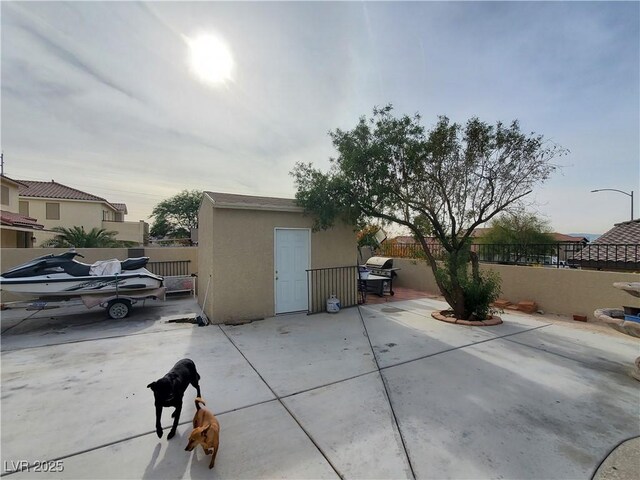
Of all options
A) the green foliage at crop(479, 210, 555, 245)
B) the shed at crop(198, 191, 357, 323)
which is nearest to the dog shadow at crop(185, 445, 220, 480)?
the shed at crop(198, 191, 357, 323)

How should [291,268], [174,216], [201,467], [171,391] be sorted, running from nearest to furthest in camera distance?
[201,467]
[171,391]
[291,268]
[174,216]

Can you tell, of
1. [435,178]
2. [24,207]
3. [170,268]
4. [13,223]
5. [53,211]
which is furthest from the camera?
[53,211]

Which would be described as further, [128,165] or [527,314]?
[128,165]

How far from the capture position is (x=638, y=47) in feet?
16.3

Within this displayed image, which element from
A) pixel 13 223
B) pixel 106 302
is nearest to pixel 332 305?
pixel 106 302

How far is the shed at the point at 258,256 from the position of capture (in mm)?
6344

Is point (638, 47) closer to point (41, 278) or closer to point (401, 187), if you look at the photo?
point (401, 187)

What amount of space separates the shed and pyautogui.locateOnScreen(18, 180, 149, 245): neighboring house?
2045 cm

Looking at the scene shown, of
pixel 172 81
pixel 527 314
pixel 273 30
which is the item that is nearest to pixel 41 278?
pixel 172 81

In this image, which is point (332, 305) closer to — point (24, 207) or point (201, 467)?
point (201, 467)

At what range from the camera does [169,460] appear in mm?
2230

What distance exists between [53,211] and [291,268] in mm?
24724

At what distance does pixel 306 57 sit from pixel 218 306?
5852mm

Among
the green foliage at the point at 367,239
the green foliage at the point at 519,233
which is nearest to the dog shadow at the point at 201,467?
the green foliage at the point at 367,239
